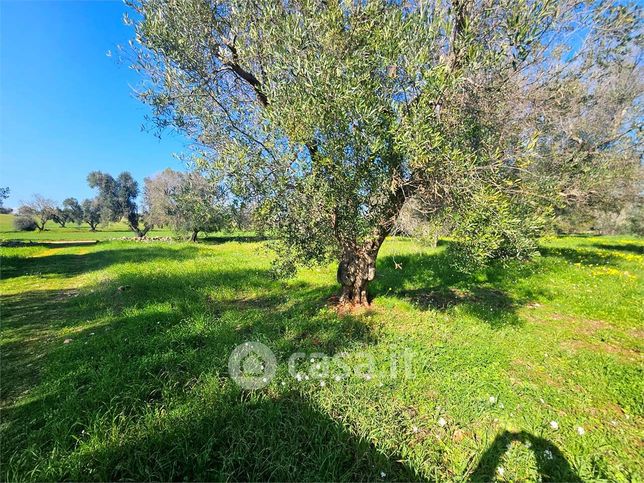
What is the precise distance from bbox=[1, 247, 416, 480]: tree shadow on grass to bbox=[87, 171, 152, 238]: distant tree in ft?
212

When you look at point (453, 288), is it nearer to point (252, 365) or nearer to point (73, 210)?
point (252, 365)

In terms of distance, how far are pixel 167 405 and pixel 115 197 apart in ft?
249

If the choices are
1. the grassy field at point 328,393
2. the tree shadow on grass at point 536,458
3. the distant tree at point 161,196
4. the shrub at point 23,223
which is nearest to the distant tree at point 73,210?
the shrub at point 23,223

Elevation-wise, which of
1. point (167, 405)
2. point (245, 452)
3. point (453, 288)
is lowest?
point (245, 452)

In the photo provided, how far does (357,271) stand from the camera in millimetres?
8891

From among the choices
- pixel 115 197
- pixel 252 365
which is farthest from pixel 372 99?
pixel 115 197

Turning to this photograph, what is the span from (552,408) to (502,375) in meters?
0.93

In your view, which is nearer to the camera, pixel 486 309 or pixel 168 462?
pixel 168 462

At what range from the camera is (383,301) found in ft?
32.1

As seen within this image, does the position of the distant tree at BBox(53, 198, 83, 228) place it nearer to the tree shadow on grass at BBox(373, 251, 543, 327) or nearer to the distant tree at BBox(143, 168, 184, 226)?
the distant tree at BBox(143, 168, 184, 226)

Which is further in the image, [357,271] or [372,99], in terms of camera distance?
[357,271]

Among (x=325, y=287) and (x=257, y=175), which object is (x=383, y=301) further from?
(x=257, y=175)

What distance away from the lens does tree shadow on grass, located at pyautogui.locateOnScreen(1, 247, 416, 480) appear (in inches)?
141

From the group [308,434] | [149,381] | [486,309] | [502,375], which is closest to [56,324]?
[149,381]
